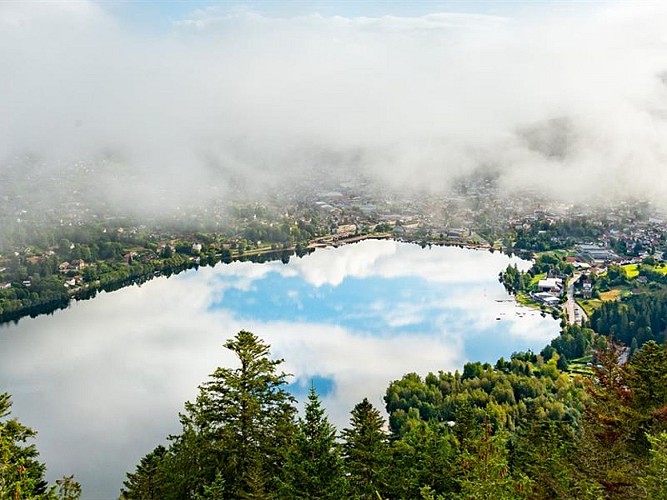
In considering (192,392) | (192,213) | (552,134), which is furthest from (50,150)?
(192,392)

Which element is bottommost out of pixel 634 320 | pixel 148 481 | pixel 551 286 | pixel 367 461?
pixel 551 286

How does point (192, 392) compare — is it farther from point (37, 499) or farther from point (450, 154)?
point (450, 154)

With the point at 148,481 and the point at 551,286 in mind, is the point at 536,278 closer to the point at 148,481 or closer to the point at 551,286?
the point at 551,286

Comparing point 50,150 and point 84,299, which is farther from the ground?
point 50,150

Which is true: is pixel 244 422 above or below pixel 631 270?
above

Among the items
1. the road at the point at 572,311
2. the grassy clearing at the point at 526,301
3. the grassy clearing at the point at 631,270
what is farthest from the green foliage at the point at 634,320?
the grassy clearing at the point at 631,270

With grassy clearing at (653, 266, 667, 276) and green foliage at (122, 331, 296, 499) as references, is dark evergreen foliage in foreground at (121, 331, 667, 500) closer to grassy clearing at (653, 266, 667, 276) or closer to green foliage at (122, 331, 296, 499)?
green foliage at (122, 331, 296, 499)

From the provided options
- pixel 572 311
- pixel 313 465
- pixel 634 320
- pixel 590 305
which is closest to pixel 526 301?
pixel 572 311

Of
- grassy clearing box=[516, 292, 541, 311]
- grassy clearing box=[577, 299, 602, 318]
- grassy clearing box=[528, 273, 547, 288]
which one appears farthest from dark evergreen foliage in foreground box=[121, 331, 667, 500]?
grassy clearing box=[528, 273, 547, 288]
